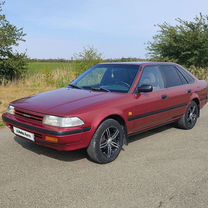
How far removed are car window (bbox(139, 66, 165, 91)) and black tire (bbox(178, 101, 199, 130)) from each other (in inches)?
46.9

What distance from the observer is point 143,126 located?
18.2ft

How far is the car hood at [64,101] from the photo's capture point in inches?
177

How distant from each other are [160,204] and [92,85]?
2889 mm

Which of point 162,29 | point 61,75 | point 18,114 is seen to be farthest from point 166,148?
point 162,29

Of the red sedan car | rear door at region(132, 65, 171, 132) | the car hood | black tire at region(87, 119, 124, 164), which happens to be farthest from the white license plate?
rear door at region(132, 65, 171, 132)

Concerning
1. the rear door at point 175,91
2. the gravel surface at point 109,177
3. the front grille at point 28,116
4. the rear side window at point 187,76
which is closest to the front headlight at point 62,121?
the front grille at point 28,116

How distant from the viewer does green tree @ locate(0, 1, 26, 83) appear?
16.4m

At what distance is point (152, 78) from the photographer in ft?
19.3

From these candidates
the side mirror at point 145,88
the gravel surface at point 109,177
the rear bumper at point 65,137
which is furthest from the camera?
the side mirror at point 145,88

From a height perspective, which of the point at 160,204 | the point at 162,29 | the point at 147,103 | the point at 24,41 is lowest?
the point at 160,204

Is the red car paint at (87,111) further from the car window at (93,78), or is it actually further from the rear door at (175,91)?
the car window at (93,78)

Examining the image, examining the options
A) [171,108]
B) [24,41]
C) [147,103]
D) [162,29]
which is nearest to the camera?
[147,103]

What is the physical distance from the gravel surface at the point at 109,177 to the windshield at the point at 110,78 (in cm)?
114

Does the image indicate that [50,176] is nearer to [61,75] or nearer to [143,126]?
[143,126]
